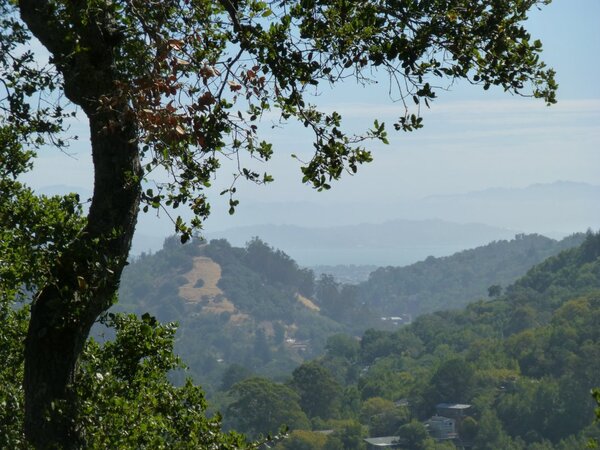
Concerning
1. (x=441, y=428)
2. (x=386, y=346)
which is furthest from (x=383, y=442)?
(x=386, y=346)

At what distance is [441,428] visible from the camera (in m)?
56.4

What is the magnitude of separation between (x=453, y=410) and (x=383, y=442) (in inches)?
223

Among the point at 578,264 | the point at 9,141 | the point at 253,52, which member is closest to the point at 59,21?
the point at 253,52

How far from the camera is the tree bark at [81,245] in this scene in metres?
3.81

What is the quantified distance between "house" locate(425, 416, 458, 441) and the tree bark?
53.8 meters

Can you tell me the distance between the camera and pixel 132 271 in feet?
505

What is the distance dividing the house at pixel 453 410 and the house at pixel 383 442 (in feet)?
13.3

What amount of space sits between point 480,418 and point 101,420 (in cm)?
5396

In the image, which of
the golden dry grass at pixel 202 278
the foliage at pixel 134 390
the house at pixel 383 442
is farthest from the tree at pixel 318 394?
the golden dry grass at pixel 202 278

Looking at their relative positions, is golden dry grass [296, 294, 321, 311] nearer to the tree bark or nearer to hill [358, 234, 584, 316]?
hill [358, 234, 584, 316]

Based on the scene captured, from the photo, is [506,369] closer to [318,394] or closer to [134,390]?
[318,394]

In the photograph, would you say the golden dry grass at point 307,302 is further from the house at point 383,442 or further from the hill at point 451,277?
the house at point 383,442

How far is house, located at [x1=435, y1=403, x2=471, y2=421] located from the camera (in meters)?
57.6

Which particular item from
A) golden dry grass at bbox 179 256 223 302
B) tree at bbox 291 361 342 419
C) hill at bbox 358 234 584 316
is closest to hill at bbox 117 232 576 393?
golden dry grass at bbox 179 256 223 302
